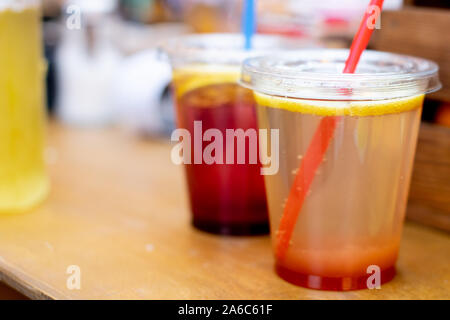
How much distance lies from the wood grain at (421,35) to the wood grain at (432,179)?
44 millimetres

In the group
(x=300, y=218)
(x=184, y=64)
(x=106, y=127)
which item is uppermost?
(x=184, y=64)

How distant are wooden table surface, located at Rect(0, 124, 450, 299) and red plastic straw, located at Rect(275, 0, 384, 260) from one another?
8 cm

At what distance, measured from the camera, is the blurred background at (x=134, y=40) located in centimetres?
97

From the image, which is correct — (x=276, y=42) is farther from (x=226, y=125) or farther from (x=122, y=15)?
(x=122, y=15)

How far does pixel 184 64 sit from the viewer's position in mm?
707

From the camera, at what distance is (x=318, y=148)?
22.1 inches

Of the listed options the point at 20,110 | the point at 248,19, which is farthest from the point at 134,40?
the point at 248,19

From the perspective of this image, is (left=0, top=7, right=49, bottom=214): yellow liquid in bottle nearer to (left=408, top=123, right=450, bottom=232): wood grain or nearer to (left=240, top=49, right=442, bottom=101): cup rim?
(left=240, top=49, right=442, bottom=101): cup rim

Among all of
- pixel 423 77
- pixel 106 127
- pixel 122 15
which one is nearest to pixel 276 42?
pixel 423 77

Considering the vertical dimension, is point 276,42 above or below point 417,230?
above

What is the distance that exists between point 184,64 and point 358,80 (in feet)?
0.76

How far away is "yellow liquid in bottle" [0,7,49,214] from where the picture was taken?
76 centimetres

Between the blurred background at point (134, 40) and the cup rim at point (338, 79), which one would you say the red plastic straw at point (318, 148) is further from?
the blurred background at point (134, 40)

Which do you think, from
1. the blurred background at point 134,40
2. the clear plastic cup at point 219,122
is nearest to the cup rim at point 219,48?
the clear plastic cup at point 219,122
